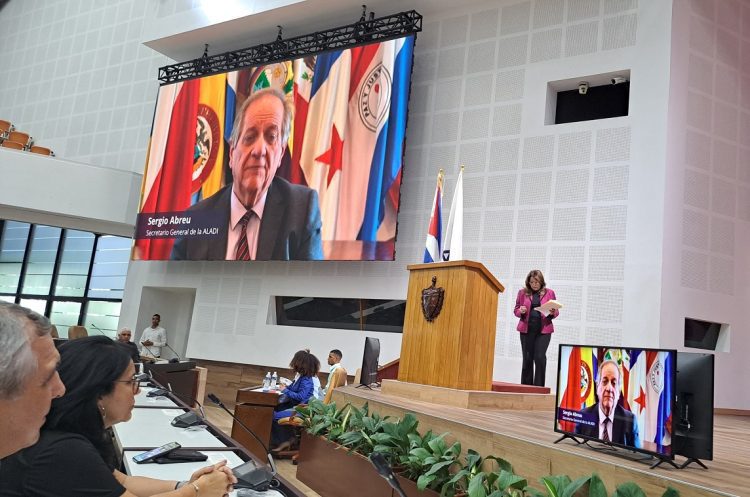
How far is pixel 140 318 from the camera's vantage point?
11.5m

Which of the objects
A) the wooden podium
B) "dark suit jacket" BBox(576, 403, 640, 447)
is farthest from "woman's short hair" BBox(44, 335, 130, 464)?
the wooden podium

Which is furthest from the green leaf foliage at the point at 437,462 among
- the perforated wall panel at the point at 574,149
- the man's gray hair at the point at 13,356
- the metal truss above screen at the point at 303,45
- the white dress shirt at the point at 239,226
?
the metal truss above screen at the point at 303,45

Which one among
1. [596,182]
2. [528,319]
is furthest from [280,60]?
[528,319]

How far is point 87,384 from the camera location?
1963 mm

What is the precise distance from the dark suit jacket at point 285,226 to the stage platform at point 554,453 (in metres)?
4.88

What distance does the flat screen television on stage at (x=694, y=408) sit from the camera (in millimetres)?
2357

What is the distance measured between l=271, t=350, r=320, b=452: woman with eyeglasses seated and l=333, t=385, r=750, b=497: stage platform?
2.25m

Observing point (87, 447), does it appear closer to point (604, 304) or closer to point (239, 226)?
point (604, 304)

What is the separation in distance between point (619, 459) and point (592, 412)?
286mm

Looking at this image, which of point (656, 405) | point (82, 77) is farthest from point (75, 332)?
point (656, 405)

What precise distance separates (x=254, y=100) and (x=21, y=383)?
9.13 meters

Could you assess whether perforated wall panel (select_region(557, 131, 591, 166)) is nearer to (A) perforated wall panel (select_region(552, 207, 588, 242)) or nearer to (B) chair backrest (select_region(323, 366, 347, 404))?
(A) perforated wall panel (select_region(552, 207, 588, 242))

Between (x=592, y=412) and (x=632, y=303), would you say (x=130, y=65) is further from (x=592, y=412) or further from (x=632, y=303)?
(x=592, y=412)
